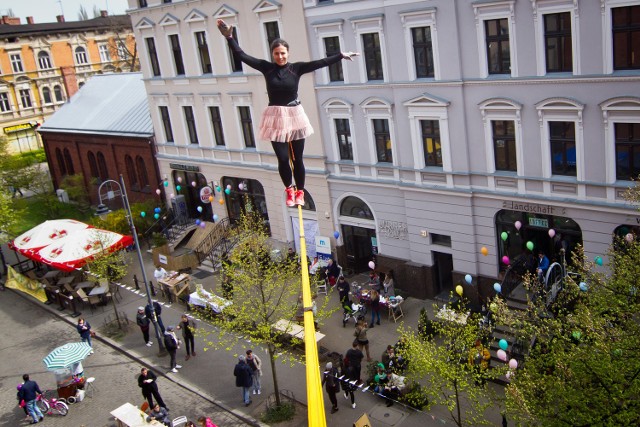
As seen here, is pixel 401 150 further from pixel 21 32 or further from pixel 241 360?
pixel 21 32

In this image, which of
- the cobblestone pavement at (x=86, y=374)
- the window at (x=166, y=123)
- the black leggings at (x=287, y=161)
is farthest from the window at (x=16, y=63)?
the black leggings at (x=287, y=161)

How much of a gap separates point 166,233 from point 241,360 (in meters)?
17.9

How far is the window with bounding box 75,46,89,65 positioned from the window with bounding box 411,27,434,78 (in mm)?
60856

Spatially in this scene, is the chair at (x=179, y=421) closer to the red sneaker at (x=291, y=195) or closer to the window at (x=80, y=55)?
the red sneaker at (x=291, y=195)

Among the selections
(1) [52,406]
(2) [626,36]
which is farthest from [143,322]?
(2) [626,36]

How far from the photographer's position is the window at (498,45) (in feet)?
68.3

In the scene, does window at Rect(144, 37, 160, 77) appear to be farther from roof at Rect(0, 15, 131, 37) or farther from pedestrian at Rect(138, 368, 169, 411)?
roof at Rect(0, 15, 131, 37)

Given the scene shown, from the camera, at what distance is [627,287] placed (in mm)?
12008

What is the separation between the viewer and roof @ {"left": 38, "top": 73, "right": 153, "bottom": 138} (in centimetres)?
4050

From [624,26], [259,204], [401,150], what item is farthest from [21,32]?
[624,26]

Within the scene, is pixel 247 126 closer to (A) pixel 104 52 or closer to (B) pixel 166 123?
(B) pixel 166 123

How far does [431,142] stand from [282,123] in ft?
58.9

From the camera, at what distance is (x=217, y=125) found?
33.5m

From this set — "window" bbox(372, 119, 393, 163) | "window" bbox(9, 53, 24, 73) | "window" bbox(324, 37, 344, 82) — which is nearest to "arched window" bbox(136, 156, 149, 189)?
"window" bbox(324, 37, 344, 82)
